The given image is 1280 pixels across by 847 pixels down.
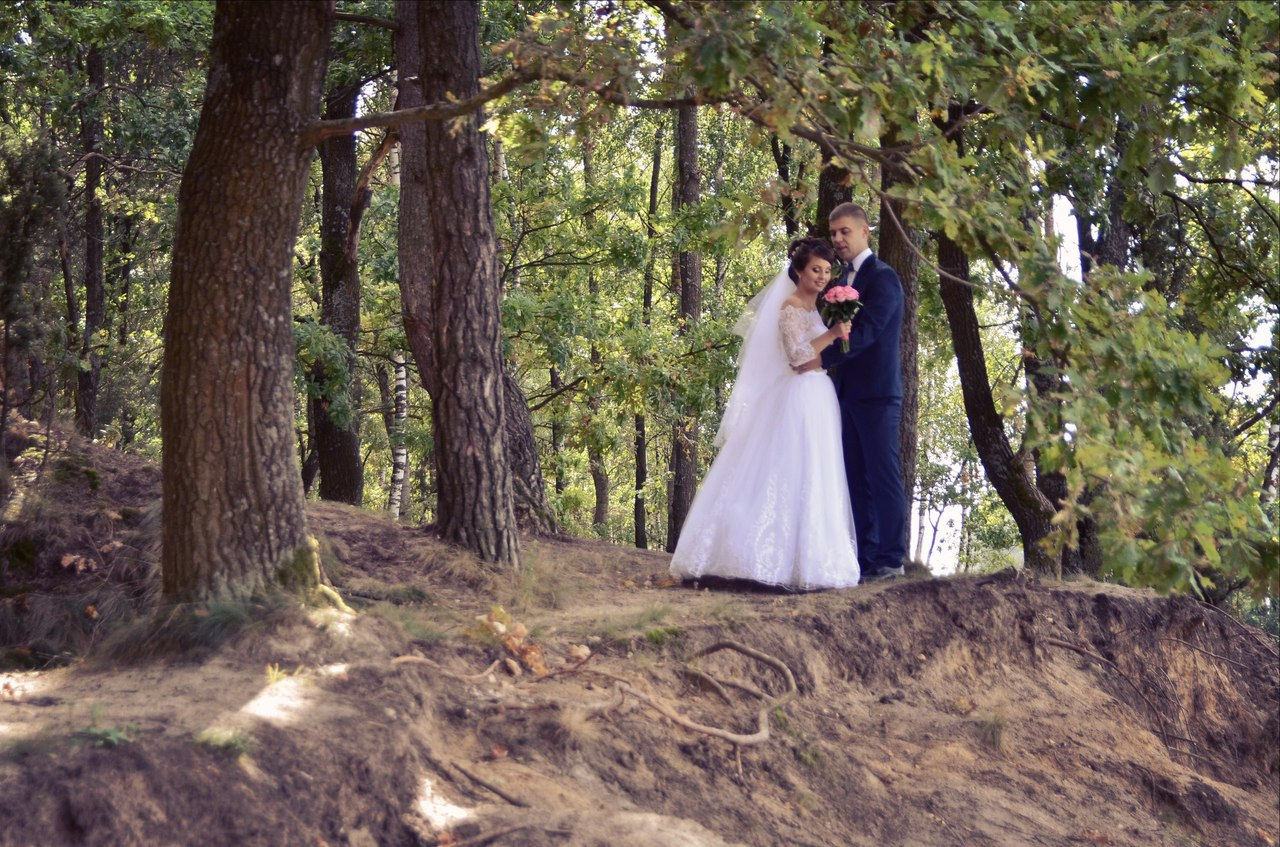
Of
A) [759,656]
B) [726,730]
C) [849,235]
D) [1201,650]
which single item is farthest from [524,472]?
[1201,650]

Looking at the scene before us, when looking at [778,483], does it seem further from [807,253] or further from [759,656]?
[759,656]

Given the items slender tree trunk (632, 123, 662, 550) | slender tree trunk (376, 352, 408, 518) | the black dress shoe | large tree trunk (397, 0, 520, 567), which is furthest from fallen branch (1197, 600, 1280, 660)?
slender tree trunk (632, 123, 662, 550)

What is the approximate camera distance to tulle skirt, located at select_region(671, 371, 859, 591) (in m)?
7.84

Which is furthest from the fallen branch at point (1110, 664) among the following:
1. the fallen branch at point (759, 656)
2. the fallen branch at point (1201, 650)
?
the fallen branch at point (759, 656)

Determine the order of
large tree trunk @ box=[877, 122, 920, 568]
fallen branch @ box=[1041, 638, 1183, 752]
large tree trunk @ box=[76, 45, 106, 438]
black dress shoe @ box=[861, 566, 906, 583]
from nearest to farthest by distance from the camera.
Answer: black dress shoe @ box=[861, 566, 906, 583], fallen branch @ box=[1041, 638, 1183, 752], large tree trunk @ box=[877, 122, 920, 568], large tree trunk @ box=[76, 45, 106, 438]

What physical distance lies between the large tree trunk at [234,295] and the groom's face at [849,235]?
391 cm

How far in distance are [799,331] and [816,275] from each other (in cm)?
40

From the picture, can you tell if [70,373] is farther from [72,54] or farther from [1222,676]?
[1222,676]

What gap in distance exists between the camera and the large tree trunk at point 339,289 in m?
14.3

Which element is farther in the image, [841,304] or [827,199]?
[827,199]

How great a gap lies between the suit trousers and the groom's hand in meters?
0.39

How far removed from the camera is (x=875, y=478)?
8125 mm

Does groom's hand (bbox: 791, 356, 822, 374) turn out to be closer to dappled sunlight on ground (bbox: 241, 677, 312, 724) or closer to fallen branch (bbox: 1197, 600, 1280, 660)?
fallen branch (bbox: 1197, 600, 1280, 660)

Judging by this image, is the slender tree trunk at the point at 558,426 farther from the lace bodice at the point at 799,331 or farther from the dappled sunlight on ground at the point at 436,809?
the dappled sunlight on ground at the point at 436,809
